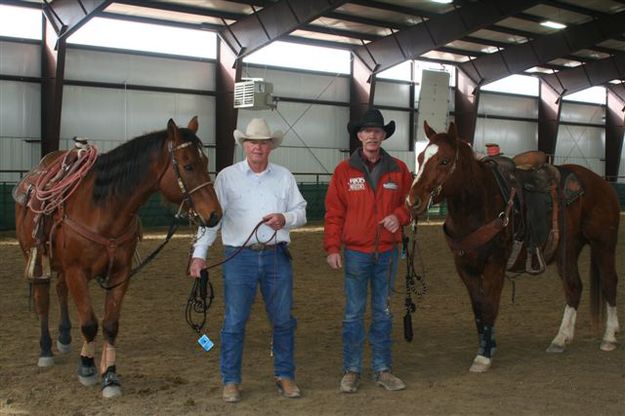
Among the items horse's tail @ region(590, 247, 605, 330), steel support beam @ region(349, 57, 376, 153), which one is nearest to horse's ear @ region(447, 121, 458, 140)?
horse's tail @ region(590, 247, 605, 330)

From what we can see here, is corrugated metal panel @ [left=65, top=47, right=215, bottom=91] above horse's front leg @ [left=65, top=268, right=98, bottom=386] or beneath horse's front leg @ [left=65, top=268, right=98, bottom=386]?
above

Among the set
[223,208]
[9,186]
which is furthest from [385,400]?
[9,186]

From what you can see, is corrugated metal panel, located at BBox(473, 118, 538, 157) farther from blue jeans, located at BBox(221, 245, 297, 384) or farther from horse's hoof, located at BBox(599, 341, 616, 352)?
blue jeans, located at BBox(221, 245, 297, 384)

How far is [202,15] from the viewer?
57.3ft

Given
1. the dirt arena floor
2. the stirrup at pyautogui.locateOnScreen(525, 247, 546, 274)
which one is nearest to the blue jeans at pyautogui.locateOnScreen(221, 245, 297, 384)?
the dirt arena floor

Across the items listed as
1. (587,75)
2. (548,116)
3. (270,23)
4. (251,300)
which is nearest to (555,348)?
(251,300)

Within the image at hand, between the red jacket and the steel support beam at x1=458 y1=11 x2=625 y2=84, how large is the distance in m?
18.2

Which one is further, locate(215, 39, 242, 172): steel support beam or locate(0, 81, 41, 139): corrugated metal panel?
locate(215, 39, 242, 172): steel support beam

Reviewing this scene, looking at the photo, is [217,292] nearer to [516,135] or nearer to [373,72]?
[373,72]

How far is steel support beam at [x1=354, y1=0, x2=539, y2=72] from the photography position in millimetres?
17984

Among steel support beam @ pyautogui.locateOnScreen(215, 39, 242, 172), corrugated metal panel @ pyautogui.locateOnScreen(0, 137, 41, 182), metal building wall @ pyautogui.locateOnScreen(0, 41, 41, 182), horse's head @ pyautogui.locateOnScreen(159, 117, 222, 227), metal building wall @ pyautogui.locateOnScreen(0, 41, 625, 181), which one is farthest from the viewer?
steel support beam @ pyautogui.locateOnScreen(215, 39, 242, 172)

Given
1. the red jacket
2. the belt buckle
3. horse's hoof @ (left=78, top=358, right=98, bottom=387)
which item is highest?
the red jacket

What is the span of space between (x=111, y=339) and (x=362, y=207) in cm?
170

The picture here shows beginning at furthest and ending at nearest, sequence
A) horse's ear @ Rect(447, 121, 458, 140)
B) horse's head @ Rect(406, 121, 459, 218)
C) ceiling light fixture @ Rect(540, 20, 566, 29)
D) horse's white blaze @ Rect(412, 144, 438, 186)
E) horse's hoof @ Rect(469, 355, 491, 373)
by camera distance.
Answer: ceiling light fixture @ Rect(540, 20, 566, 29) → horse's hoof @ Rect(469, 355, 491, 373) → horse's ear @ Rect(447, 121, 458, 140) → horse's white blaze @ Rect(412, 144, 438, 186) → horse's head @ Rect(406, 121, 459, 218)
